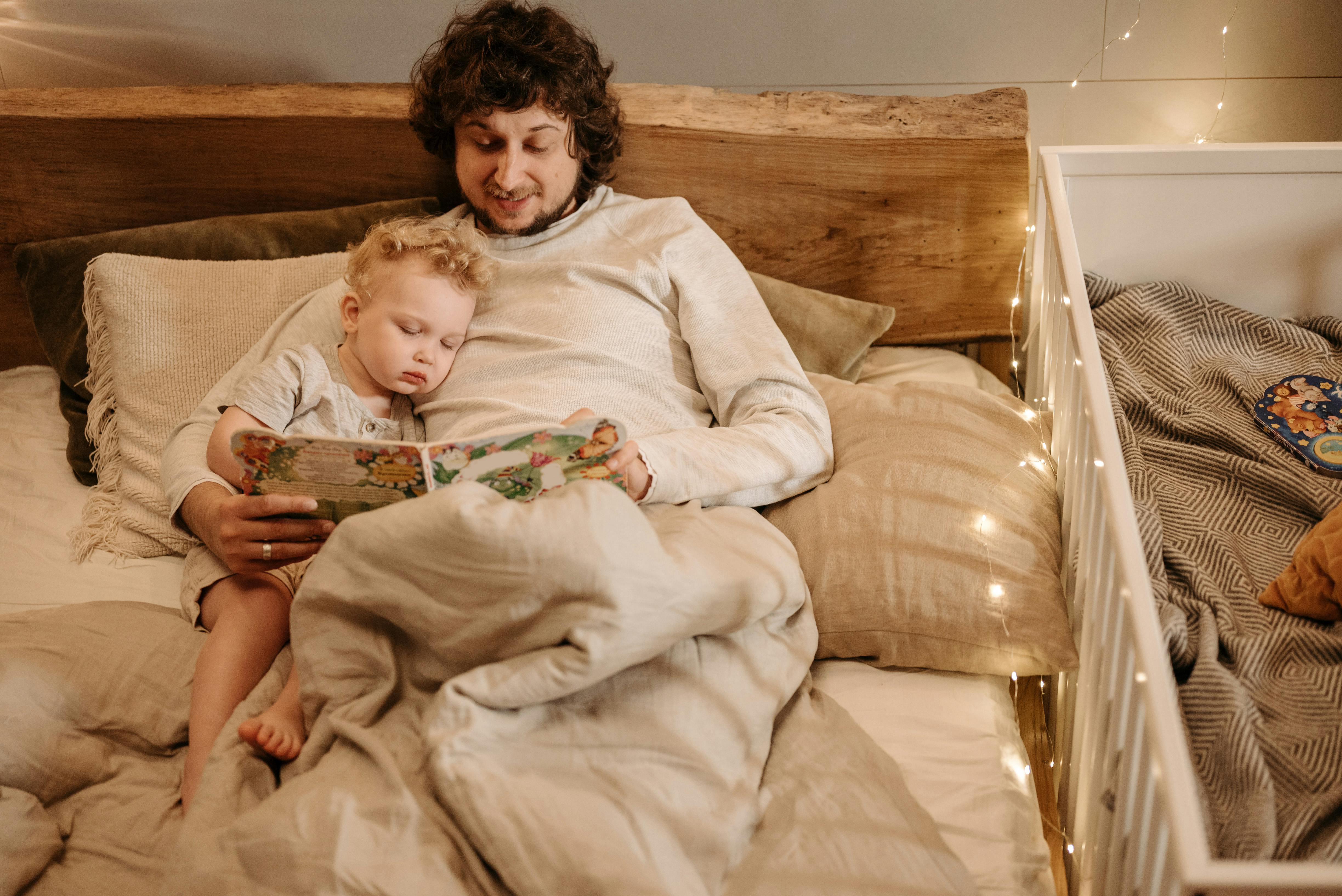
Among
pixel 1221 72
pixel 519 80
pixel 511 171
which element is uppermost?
pixel 1221 72

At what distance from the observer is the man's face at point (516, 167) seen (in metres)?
1.45

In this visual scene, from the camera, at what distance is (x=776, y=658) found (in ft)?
3.55

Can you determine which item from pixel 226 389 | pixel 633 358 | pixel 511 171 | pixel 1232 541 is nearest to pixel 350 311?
pixel 226 389

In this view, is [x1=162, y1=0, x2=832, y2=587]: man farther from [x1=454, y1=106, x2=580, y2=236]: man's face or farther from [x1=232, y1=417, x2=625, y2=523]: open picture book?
[x1=232, y1=417, x2=625, y2=523]: open picture book

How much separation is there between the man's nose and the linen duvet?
68 cm

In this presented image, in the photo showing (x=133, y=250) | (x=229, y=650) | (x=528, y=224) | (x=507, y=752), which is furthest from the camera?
(x=133, y=250)

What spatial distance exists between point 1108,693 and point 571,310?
0.91 metres

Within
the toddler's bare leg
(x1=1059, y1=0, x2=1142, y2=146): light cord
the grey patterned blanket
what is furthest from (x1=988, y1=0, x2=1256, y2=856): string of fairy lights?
the toddler's bare leg

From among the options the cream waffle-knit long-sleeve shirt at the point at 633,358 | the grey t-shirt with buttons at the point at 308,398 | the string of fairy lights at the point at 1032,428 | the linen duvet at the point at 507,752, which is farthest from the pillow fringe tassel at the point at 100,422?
the string of fairy lights at the point at 1032,428

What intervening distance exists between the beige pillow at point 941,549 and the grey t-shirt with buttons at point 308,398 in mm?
612

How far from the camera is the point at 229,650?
3.76 ft

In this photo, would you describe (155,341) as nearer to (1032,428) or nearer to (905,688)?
(905,688)

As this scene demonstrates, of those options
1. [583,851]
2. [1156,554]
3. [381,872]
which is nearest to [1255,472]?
[1156,554]

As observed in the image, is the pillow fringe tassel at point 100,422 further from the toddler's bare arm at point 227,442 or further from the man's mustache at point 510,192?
the man's mustache at point 510,192
